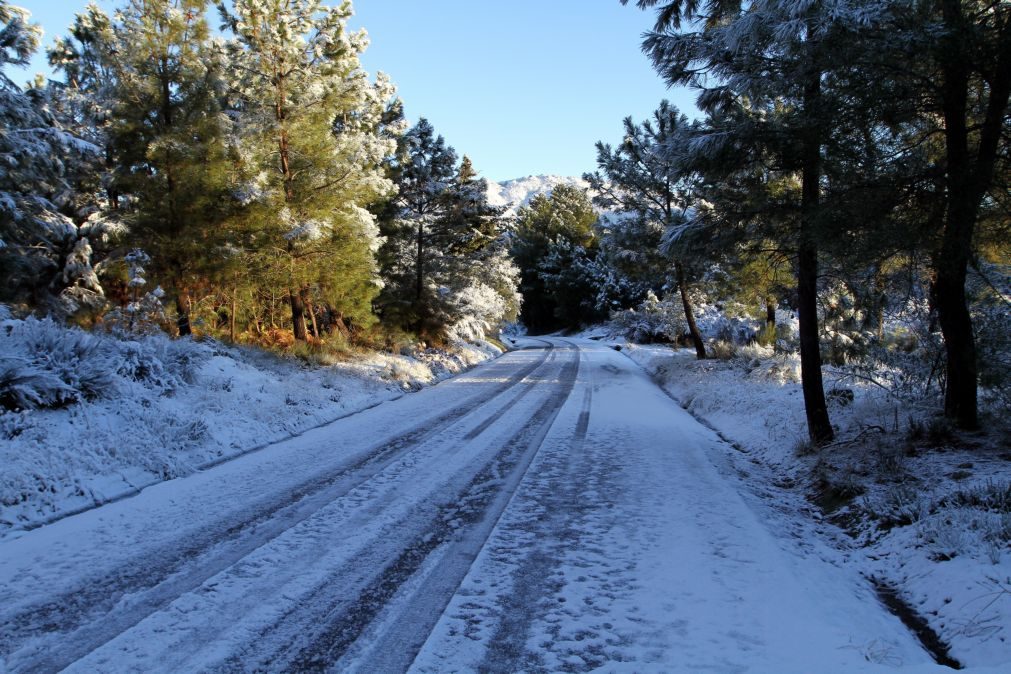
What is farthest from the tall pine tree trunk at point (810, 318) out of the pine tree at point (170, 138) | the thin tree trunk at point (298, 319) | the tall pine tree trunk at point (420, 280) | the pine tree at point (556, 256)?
the pine tree at point (556, 256)

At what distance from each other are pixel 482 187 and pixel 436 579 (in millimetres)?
21424

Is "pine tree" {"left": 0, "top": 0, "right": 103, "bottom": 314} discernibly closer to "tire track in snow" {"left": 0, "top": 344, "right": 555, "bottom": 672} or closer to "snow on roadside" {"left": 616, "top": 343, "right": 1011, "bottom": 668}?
"tire track in snow" {"left": 0, "top": 344, "right": 555, "bottom": 672}

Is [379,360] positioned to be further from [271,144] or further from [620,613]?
[620,613]

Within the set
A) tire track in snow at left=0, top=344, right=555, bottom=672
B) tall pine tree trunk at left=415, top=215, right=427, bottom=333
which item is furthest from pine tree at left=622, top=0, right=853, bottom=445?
tall pine tree trunk at left=415, top=215, right=427, bottom=333

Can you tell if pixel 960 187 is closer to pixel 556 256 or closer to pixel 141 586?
pixel 141 586

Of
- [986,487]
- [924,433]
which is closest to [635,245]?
[924,433]

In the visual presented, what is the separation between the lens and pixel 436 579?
4.11 meters

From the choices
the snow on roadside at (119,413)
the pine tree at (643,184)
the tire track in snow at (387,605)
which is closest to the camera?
the tire track in snow at (387,605)

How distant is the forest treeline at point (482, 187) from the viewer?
632 cm

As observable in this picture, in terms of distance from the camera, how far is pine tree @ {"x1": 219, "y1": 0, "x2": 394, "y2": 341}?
1390 cm

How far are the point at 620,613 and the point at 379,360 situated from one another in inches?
549

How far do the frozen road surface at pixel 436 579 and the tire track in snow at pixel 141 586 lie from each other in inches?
0.6

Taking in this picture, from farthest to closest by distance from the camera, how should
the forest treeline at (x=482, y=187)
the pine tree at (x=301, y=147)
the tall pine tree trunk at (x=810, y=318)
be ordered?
the pine tree at (x=301, y=147)
the tall pine tree trunk at (x=810, y=318)
the forest treeline at (x=482, y=187)

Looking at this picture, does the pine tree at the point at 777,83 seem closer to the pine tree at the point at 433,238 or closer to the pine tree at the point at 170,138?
the pine tree at the point at 170,138
